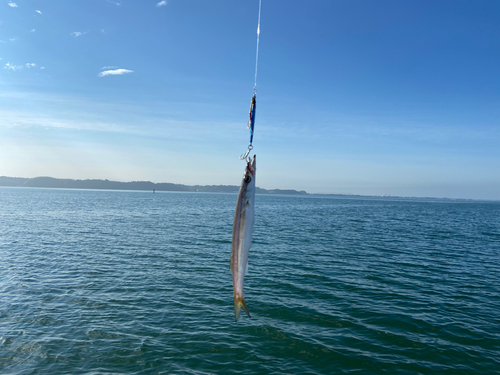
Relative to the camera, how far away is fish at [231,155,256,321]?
6211 millimetres

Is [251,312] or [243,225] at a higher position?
[243,225]

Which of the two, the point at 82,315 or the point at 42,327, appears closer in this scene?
the point at 42,327

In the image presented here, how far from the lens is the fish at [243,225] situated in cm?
621

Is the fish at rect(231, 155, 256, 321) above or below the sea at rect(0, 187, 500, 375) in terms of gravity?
above

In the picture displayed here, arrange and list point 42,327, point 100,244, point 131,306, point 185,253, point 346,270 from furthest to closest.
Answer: point 100,244
point 185,253
point 346,270
point 131,306
point 42,327

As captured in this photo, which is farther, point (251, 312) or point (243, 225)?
point (251, 312)

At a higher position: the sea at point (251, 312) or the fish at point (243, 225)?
the fish at point (243, 225)

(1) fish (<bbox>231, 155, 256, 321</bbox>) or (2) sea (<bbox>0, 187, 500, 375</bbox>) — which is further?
(2) sea (<bbox>0, 187, 500, 375</bbox>)

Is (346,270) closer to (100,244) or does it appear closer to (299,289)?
(299,289)

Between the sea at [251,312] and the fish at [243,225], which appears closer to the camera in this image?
the fish at [243,225]

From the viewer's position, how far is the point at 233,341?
14578 mm

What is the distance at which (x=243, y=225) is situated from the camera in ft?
20.9

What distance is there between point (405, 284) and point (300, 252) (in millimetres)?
12560

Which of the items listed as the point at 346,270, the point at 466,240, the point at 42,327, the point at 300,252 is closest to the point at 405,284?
Result: the point at 346,270
